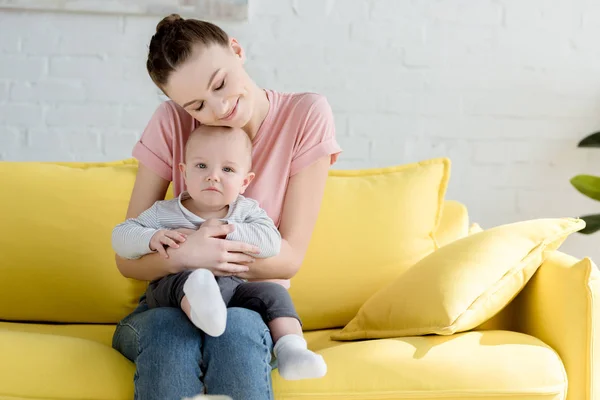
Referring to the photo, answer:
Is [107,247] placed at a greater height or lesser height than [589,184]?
lesser

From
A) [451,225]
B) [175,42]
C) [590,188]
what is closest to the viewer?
[175,42]

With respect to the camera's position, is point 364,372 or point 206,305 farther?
point 364,372

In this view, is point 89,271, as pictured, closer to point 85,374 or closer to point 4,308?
point 4,308

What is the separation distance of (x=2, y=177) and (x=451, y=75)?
1.65 m

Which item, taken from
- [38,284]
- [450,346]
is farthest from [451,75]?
[38,284]

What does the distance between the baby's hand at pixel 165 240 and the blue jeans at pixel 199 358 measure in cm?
14

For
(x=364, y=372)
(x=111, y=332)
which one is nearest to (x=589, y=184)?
(x=364, y=372)

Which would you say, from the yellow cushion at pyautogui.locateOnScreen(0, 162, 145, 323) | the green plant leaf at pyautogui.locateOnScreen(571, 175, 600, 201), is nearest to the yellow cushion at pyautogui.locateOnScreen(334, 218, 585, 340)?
the yellow cushion at pyautogui.locateOnScreen(0, 162, 145, 323)

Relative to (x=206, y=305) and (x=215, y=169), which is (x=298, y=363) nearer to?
(x=206, y=305)

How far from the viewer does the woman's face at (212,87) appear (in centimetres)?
161

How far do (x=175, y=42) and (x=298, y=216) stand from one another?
477 mm

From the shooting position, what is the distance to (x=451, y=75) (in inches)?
115

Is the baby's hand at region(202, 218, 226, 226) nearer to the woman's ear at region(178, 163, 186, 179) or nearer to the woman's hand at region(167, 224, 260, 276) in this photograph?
the woman's hand at region(167, 224, 260, 276)

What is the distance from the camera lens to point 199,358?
145 centimetres
